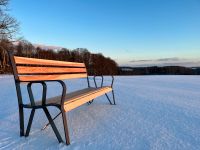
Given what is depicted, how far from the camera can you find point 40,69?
3.00 metres

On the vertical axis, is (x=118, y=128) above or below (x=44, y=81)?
below

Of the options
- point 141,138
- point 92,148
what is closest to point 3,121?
point 92,148

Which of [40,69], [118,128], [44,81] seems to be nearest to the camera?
[44,81]

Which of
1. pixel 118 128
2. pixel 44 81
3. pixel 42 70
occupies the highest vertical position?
pixel 42 70

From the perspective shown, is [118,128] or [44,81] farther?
[118,128]

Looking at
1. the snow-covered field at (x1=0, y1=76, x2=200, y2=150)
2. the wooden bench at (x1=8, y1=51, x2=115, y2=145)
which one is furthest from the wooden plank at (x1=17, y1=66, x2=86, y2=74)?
the snow-covered field at (x1=0, y1=76, x2=200, y2=150)

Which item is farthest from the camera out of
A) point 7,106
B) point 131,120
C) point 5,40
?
point 5,40

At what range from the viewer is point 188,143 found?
2.30 metres

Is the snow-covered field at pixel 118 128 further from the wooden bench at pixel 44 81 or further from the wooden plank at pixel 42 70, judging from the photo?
the wooden plank at pixel 42 70

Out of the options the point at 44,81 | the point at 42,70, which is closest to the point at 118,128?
the point at 44,81

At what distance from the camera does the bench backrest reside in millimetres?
2452

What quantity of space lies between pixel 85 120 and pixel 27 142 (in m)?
1.03

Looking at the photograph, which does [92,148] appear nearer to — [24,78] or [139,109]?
[24,78]

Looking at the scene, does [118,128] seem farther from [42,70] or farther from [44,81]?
[42,70]
